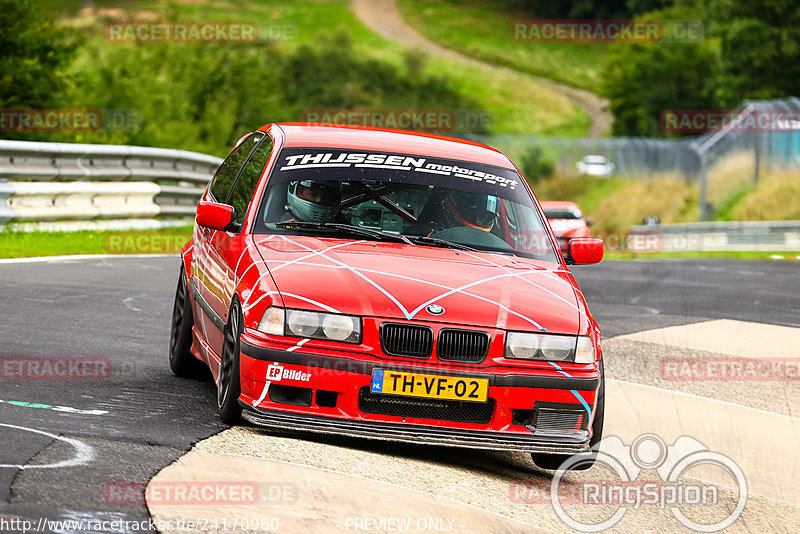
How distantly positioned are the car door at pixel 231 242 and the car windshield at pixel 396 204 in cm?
17

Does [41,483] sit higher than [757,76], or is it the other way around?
[757,76]

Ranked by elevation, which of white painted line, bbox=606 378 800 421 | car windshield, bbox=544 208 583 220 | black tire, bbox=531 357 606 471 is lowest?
white painted line, bbox=606 378 800 421

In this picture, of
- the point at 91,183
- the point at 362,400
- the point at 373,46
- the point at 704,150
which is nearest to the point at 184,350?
the point at 362,400

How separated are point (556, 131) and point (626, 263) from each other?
68043 millimetres

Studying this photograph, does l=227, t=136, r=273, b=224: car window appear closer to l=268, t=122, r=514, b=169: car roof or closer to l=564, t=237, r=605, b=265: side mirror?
l=268, t=122, r=514, b=169: car roof

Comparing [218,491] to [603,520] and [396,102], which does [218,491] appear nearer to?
[603,520]

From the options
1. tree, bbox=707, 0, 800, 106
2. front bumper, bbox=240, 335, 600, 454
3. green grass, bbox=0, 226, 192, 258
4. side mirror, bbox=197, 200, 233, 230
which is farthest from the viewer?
tree, bbox=707, 0, 800, 106

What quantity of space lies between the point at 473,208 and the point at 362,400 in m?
1.77

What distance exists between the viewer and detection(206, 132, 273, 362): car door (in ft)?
21.6

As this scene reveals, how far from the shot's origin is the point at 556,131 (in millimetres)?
88250

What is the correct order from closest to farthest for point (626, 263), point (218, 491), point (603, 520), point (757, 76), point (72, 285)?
point (218, 491), point (603, 520), point (72, 285), point (626, 263), point (757, 76)

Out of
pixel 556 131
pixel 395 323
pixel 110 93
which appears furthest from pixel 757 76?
pixel 395 323

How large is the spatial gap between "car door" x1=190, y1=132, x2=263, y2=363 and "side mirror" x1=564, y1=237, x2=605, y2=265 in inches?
81.8

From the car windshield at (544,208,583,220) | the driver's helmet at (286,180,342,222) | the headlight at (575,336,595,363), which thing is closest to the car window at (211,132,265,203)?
the driver's helmet at (286,180,342,222)
